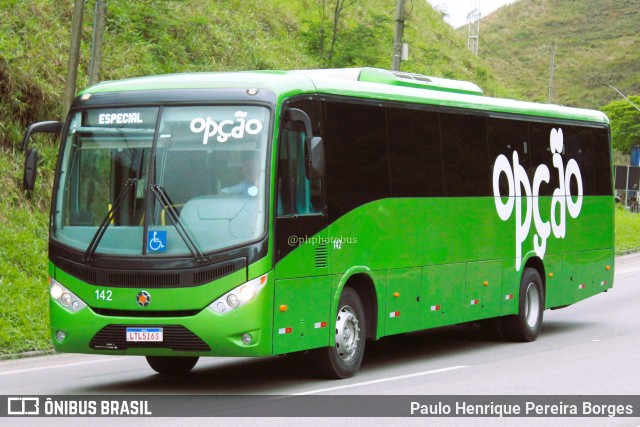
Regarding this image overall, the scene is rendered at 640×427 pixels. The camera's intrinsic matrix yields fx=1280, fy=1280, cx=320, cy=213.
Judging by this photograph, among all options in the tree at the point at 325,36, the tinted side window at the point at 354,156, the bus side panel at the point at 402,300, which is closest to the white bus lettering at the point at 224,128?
the tinted side window at the point at 354,156

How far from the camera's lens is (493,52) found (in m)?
145

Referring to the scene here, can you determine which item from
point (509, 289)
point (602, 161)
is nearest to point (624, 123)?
point (602, 161)

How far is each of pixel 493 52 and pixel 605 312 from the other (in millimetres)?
125087

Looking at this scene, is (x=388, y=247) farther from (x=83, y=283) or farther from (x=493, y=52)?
(x=493, y=52)

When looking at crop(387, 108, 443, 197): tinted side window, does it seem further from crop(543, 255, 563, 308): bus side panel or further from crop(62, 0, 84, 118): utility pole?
crop(62, 0, 84, 118): utility pole

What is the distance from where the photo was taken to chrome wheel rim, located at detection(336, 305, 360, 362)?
13.3m

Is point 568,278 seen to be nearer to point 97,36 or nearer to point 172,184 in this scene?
point 97,36

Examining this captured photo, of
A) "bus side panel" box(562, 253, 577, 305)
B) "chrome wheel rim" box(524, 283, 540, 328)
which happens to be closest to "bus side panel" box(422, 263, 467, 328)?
"chrome wheel rim" box(524, 283, 540, 328)

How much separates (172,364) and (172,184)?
2.72m

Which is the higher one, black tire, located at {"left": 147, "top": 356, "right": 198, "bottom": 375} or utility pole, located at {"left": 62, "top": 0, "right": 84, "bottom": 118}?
utility pole, located at {"left": 62, "top": 0, "right": 84, "bottom": 118}

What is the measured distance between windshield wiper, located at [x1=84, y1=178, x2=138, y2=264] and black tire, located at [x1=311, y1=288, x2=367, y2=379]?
2.52 metres

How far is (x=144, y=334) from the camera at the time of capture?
11.9 meters

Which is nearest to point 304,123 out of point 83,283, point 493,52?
point 83,283

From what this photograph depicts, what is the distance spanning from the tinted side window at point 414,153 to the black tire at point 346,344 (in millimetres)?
1581
